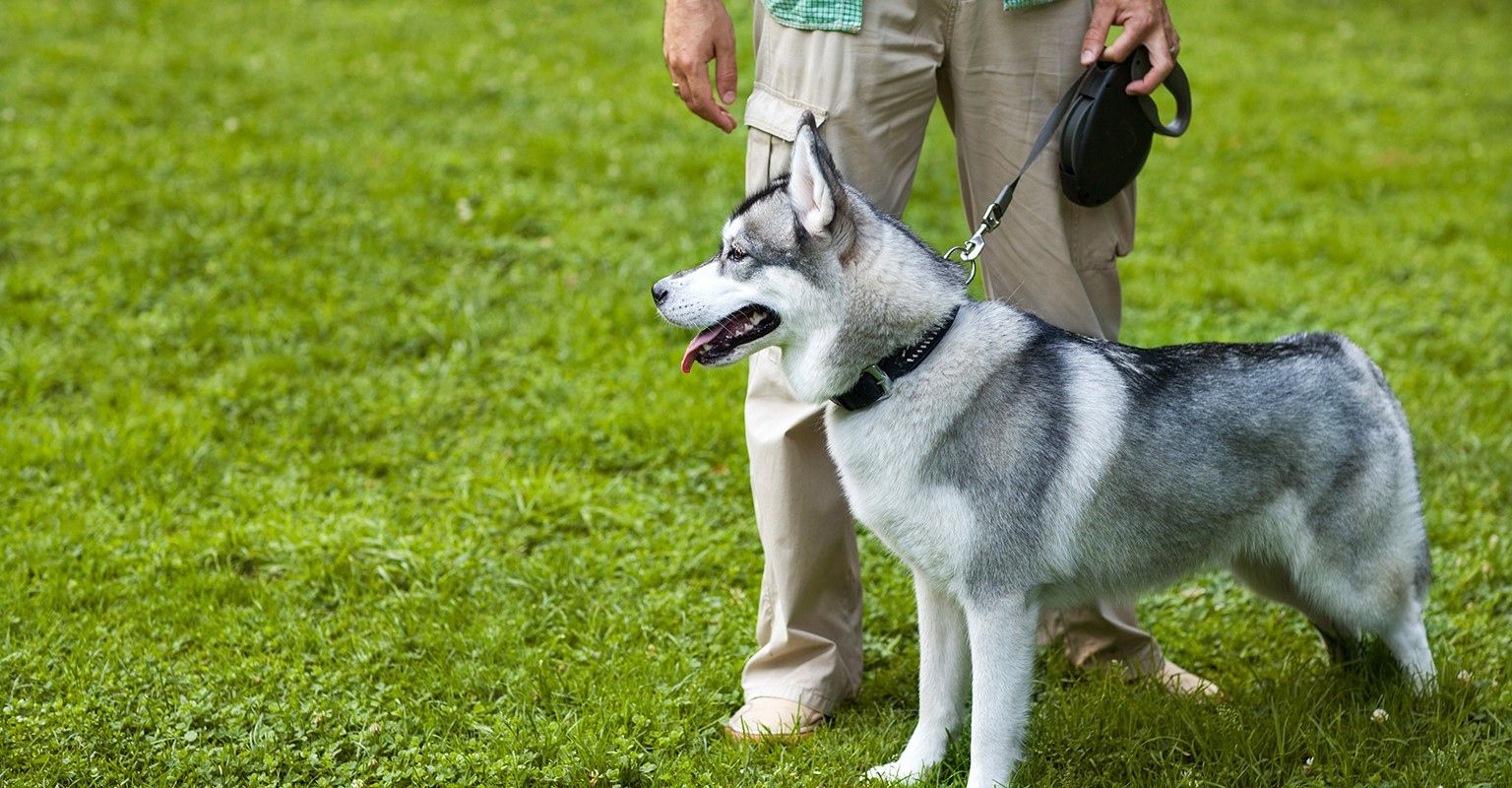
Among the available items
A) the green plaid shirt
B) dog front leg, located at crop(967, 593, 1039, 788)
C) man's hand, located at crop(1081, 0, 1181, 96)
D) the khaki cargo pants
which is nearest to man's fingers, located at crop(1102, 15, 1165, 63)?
man's hand, located at crop(1081, 0, 1181, 96)

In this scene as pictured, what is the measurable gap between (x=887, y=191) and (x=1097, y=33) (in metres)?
0.65

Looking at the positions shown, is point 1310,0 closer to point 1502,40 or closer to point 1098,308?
point 1502,40

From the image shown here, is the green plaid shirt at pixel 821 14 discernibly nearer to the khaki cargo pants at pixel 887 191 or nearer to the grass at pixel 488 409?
the khaki cargo pants at pixel 887 191

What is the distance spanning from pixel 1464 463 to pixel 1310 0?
8848mm

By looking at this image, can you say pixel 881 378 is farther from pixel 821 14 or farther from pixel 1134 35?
pixel 1134 35

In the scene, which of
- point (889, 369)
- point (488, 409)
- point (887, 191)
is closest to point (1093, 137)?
point (887, 191)

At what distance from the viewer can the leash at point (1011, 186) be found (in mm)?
3035

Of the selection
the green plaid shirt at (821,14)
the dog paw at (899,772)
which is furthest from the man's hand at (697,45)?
the dog paw at (899,772)

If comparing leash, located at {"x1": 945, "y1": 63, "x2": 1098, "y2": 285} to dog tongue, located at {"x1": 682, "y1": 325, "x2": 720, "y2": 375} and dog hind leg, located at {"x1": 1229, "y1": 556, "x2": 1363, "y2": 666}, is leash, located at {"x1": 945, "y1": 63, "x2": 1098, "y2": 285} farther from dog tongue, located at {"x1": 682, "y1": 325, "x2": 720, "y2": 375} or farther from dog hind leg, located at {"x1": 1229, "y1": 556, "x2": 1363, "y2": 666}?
dog hind leg, located at {"x1": 1229, "y1": 556, "x2": 1363, "y2": 666}

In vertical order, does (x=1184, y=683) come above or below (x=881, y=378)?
below

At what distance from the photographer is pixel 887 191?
3.26 meters

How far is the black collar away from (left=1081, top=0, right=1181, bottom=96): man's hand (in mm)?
914

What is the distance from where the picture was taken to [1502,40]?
11.2 m

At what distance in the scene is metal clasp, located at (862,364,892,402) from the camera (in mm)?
2803
